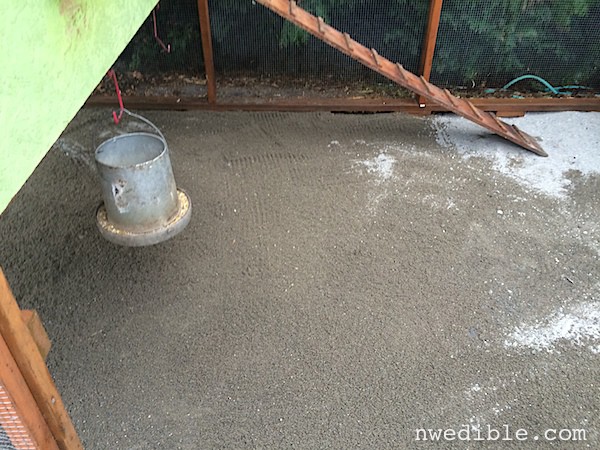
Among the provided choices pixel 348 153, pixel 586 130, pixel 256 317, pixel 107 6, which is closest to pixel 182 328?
pixel 256 317

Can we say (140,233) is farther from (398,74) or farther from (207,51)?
(398,74)

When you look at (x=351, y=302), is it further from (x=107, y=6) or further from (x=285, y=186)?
(x=107, y=6)

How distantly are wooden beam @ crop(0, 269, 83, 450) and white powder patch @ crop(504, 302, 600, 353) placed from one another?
1.98 m

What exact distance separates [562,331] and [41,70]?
2.47 m

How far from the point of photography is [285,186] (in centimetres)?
351

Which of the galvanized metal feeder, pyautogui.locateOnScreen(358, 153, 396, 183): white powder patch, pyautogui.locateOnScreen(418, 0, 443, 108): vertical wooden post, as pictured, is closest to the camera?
the galvanized metal feeder

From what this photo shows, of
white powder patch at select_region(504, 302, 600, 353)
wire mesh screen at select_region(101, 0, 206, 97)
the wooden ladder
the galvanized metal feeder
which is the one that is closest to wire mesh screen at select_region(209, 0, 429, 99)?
wire mesh screen at select_region(101, 0, 206, 97)

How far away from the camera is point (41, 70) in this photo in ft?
4.63

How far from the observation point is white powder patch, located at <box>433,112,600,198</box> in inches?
143

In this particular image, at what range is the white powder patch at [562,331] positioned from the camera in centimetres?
260

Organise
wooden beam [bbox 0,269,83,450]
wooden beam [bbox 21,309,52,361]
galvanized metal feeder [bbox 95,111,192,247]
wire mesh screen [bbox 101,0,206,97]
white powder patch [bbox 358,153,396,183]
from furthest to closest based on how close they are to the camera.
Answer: wire mesh screen [bbox 101,0,206,97]
white powder patch [bbox 358,153,396,183]
galvanized metal feeder [bbox 95,111,192,247]
wooden beam [bbox 21,309,52,361]
wooden beam [bbox 0,269,83,450]

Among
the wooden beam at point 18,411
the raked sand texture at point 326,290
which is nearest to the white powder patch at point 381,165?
the raked sand texture at point 326,290

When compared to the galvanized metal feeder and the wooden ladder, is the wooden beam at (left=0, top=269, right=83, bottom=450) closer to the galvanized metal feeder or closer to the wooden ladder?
the galvanized metal feeder

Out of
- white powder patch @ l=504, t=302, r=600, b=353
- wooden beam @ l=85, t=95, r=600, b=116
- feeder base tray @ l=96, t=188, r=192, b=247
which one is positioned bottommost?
white powder patch @ l=504, t=302, r=600, b=353
